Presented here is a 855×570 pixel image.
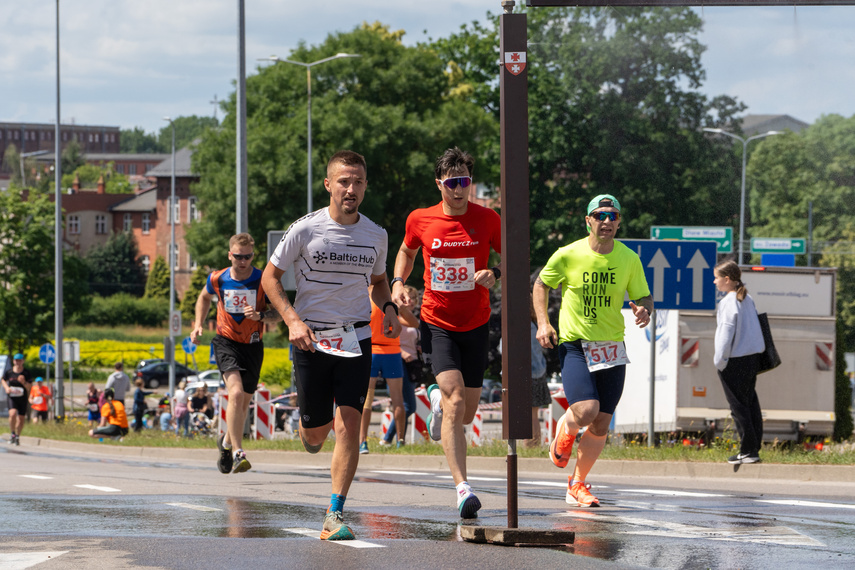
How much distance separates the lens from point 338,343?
6582mm

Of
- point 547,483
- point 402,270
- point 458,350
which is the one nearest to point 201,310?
point 547,483

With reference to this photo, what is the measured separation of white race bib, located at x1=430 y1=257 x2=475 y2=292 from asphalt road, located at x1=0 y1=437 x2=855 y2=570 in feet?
4.47

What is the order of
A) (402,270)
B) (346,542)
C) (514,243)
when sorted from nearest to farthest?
(346,542)
(514,243)
(402,270)

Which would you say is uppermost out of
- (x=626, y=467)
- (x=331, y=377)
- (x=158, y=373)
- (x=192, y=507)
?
(x=331, y=377)

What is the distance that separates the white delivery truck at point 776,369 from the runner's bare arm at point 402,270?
1077 centimetres

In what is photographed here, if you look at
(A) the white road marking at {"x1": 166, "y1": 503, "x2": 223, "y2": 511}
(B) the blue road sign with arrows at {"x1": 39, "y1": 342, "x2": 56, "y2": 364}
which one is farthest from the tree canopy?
(A) the white road marking at {"x1": 166, "y1": 503, "x2": 223, "y2": 511}

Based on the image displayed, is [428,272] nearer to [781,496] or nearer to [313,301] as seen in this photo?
[313,301]

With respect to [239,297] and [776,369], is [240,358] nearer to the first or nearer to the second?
[239,297]

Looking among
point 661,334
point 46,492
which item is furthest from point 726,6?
point 661,334

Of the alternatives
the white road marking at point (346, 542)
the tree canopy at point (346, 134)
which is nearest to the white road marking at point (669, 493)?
the white road marking at point (346, 542)

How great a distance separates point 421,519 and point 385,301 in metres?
1.33

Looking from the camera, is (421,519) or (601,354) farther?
(601,354)

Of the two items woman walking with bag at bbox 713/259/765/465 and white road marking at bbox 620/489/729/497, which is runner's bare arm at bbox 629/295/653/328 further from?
woman walking with bag at bbox 713/259/765/465

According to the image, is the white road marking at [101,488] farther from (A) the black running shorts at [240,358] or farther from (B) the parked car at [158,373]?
(B) the parked car at [158,373]
